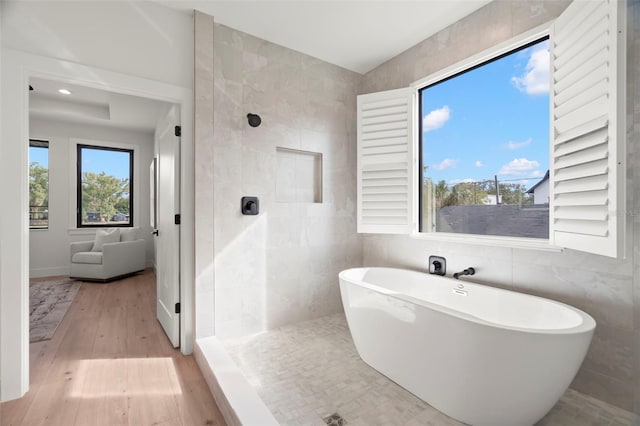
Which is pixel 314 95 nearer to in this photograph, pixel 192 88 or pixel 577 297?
pixel 192 88

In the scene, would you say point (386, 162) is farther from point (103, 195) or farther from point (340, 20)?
point (103, 195)

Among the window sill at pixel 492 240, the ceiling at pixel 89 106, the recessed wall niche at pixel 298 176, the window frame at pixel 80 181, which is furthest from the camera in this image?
the window frame at pixel 80 181

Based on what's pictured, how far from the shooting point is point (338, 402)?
1.65 m

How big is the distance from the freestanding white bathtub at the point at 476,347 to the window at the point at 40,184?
5.68 m

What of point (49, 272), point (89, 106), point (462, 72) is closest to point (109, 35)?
point (462, 72)

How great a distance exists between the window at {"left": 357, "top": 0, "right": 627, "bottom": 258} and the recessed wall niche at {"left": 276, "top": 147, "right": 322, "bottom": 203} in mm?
502

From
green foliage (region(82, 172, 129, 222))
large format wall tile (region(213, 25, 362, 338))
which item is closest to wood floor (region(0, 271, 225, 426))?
large format wall tile (region(213, 25, 362, 338))

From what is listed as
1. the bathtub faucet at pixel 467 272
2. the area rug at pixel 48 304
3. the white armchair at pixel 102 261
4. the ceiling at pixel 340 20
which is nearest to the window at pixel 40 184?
the white armchair at pixel 102 261

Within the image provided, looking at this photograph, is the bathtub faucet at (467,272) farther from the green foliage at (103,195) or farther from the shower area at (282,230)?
the green foliage at (103,195)

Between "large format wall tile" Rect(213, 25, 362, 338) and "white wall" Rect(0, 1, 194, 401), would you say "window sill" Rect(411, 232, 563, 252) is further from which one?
"white wall" Rect(0, 1, 194, 401)

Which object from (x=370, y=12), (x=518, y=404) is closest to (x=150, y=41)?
(x=370, y=12)

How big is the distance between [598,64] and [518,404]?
64.2 inches

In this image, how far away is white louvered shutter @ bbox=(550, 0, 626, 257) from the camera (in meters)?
1.29

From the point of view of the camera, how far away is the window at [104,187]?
5.31 m
